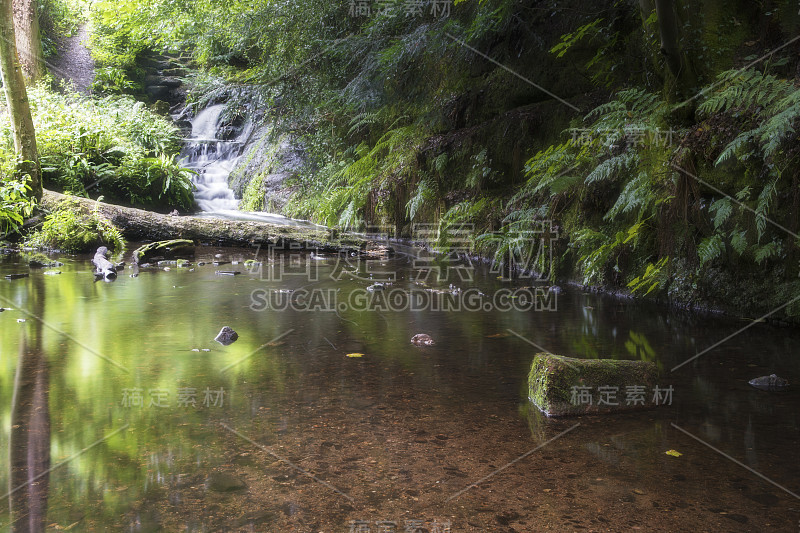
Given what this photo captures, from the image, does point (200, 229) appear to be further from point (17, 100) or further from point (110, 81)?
point (110, 81)

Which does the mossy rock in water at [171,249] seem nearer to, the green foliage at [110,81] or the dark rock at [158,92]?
the green foliage at [110,81]

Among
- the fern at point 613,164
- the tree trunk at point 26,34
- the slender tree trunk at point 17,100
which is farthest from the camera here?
the tree trunk at point 26,34

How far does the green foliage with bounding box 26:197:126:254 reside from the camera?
8.97 metres

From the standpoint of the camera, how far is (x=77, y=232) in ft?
29.5

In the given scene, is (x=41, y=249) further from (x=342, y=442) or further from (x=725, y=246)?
(x=725, y=246)

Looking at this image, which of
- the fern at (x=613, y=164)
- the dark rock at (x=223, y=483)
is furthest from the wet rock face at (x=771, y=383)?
the dark rock at (x=223, y=483)

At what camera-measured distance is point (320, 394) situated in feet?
9.60

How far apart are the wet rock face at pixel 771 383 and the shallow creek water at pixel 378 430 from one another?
0.26 feet

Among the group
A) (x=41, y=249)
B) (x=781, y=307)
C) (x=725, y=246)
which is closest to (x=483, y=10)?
(x=725, y=246)

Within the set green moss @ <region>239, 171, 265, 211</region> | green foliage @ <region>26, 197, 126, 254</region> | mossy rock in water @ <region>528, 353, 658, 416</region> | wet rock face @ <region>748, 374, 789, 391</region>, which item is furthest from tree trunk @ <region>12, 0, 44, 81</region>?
wet rock face @ <region>748, 374, 789, 391</region>

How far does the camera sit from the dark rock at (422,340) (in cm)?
389

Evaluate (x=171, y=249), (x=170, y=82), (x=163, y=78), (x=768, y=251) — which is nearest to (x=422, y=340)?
(x=768, y=251)

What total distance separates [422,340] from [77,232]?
287 inches

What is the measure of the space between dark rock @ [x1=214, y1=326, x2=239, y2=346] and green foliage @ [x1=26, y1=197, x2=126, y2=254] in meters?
5.77
